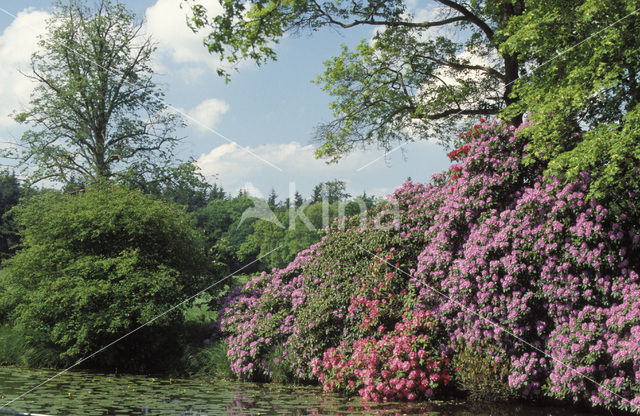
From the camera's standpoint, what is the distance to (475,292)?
7.57m

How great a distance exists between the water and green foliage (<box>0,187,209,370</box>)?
1332 mm

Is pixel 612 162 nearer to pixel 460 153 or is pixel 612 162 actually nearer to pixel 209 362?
pixel 460 153

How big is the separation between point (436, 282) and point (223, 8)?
737 centimetres

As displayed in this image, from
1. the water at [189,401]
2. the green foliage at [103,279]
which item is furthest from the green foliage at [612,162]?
the green foliage at [103,279]

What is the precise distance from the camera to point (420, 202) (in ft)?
29.8

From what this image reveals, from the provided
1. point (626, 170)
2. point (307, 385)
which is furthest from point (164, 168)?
point (626, 170)

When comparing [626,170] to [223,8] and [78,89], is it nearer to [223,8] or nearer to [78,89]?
[223,8]

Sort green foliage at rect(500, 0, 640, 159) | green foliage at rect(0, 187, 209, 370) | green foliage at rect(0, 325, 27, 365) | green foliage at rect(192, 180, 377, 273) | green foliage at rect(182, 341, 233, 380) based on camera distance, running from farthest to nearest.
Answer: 1. green foliage at rect(192, 180, 377, 273)
2. green foliage at rect(0, 325, 27, 365)
3. green foliage at rect(0, 187, 209, 370)
4. green foliage at rect(182, 341, 233, 380)
5. green foliage at rect(500, 0, 640, 159)

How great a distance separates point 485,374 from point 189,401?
3941 mm

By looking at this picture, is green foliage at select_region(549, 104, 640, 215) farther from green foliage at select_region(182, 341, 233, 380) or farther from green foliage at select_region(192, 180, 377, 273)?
green foliage at select_region(182, 341, 233, 380)

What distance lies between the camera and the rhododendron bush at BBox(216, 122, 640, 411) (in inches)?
258

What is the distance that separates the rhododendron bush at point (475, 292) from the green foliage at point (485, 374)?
0.34ft

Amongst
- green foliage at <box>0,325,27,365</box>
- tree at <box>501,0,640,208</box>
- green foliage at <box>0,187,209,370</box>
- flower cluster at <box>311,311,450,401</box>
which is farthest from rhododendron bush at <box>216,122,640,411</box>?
green foliage at <box>0,325,27,365</box>

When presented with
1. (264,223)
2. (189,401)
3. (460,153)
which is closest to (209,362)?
(189,401)
